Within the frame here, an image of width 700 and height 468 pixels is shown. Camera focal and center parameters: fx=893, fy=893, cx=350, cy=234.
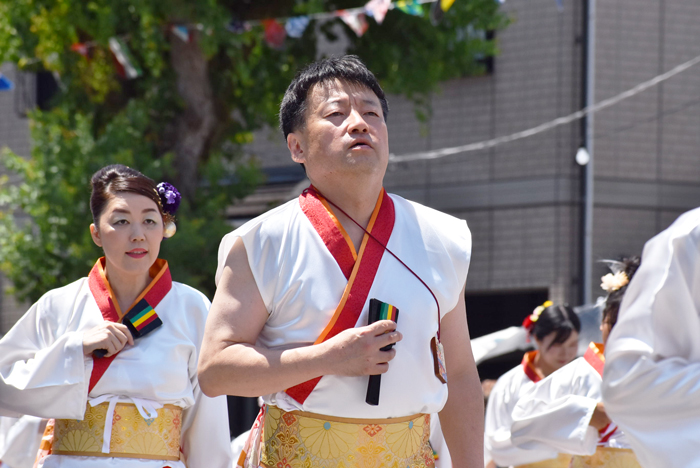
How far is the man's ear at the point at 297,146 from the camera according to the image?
2.19m

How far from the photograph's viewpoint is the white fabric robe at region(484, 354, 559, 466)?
4281mm

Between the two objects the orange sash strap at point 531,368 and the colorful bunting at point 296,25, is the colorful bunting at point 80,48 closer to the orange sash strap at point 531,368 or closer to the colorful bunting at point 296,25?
the colorful bunting at point 296,25

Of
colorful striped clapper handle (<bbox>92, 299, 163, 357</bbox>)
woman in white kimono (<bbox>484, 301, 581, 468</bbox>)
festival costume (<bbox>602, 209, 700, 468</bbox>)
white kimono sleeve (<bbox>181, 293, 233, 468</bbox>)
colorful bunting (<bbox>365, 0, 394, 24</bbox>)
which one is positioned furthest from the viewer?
colorful bunting (<bbox>365, 0, 394, 24</bbox>)

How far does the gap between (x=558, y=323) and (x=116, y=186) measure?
2.55 metres

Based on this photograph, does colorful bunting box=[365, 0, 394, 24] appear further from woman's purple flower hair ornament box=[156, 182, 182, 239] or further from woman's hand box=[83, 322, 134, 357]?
woman's hand box=[83, 322, 134, 357]

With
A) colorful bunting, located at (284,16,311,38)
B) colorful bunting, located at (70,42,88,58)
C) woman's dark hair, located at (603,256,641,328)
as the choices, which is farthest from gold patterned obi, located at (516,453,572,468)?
colorful bunting, located at (70,42,88,58)

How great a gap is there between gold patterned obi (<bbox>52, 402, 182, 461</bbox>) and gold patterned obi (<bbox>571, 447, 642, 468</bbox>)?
1576mm

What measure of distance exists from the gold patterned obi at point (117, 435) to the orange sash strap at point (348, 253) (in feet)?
3.76

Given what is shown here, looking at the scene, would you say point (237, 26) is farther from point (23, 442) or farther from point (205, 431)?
point (205, 431)

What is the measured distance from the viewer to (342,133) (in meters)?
2.09

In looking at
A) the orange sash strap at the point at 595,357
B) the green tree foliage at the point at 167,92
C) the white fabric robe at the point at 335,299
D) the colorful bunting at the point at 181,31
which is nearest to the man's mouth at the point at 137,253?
the white fabric robe at the point at 335,299

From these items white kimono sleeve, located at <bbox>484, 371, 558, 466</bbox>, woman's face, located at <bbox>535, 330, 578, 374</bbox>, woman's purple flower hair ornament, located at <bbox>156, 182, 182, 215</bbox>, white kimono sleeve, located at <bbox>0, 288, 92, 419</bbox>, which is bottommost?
white kimono sleeve, located at <bbox>484, 371, 558, 466</bbox>

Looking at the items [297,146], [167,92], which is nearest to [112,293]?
[297,146]

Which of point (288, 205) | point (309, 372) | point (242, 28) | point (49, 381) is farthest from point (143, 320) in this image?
point (242, 28)
